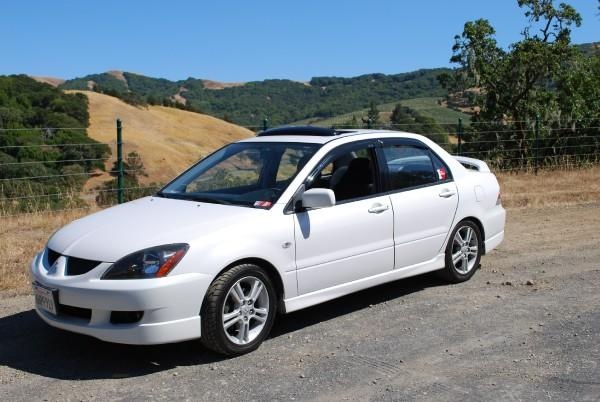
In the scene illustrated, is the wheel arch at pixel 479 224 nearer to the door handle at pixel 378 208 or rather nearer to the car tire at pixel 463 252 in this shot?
the car tire at pixel 463 252

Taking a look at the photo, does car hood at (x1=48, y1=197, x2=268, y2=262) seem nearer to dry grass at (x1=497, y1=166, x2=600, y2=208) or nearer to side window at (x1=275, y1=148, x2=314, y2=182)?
side window at (x1=275, y1=148, x2=314, y2=182)

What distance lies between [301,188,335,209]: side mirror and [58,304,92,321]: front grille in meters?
1.79

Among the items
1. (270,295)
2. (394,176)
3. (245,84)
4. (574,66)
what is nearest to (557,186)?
(574,66)

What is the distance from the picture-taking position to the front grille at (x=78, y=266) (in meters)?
4.89

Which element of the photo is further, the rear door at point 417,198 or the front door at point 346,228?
the rear door at point 417,198

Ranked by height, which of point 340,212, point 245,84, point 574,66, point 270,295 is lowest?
point 270,295

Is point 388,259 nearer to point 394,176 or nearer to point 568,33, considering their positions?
point 394,176

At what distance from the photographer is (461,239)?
719cm

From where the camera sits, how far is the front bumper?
4699mm

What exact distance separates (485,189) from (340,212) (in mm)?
2270

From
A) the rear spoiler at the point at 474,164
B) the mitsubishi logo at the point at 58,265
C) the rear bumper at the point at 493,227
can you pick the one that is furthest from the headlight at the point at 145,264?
the rear spoiler at the point at 474,164

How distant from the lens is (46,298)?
5043 mm

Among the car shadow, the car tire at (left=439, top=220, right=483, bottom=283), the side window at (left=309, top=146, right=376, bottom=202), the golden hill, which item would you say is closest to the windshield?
the side window at (left=309, top=146, right=376, bottom=202)

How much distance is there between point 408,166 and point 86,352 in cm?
332
